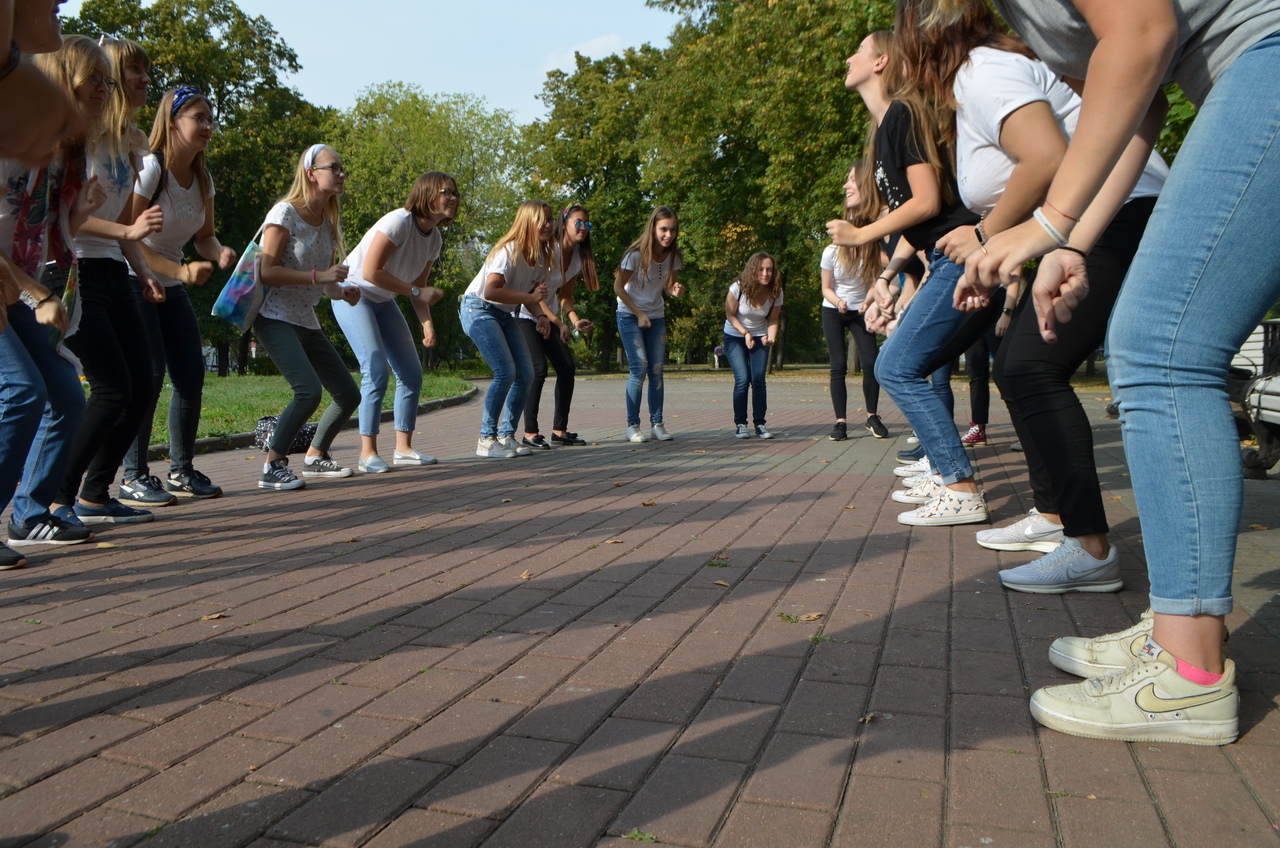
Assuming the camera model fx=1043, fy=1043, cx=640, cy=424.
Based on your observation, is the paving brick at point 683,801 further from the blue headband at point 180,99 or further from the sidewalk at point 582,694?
the blue headband at point 180,99

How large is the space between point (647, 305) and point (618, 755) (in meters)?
8.76

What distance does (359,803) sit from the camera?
7.04 feet

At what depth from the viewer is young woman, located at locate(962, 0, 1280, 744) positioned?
231 cm

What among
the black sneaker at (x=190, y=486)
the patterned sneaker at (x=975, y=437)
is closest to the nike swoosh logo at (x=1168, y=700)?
the black sneaker at (x=190, y=486)

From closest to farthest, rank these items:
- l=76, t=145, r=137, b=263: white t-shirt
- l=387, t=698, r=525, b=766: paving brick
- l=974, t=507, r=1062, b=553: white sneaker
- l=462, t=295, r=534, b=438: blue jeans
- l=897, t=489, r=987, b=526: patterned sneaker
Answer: l=387, t=698, r=525, b=766: paving brick < l=974, t=507, r=1062, b=553: white sneaker < l=897, t=489, r=987, b=526: patterned sneaker < l=76, t=145, r=137, b=263: white t-shirt < l=462, t=295, r=534, b=438: blue jeans

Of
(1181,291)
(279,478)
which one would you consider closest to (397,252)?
(279,478)

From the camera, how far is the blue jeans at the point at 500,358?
8906mm

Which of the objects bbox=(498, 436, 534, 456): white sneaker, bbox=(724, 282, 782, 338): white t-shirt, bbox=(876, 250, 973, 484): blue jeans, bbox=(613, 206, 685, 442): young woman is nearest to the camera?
bbox=(876, 250, 973, 484): blue jeans

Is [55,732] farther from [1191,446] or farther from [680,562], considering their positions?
[1191,446]

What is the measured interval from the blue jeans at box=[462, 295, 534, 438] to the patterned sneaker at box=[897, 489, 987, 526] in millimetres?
4442

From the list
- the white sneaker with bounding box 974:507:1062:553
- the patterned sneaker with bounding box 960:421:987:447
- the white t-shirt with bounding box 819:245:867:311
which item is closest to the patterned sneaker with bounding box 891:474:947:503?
the white sneaker with bounding box 974:507:1062:553

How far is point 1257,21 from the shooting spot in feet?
7.66

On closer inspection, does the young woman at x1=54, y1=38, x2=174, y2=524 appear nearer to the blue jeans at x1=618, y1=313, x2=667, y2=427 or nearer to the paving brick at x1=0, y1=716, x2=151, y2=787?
the paving brick at x1=0, y1=716, x2=151, y2=787

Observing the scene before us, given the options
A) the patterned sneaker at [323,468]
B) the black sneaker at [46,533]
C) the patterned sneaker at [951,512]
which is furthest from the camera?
the patterned sneaker at [323,468]
